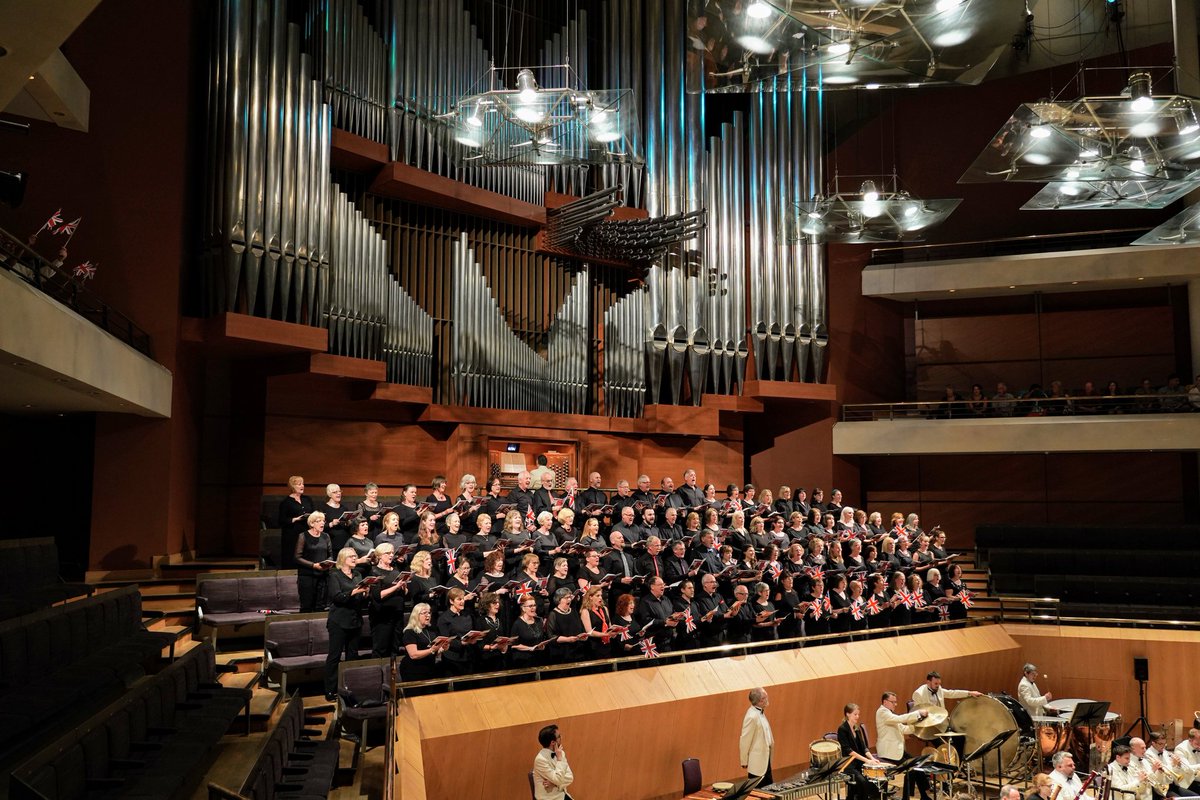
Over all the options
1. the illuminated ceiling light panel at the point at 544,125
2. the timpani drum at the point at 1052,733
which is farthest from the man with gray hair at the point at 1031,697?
the illuminated ceiling light panel at the point at 544,125

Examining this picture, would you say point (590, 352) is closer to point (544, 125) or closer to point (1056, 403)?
point (544, 125)

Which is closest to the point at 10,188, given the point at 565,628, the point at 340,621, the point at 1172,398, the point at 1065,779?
the point at 340,621

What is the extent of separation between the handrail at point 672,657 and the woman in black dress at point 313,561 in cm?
139

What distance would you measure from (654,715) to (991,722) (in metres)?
3.12

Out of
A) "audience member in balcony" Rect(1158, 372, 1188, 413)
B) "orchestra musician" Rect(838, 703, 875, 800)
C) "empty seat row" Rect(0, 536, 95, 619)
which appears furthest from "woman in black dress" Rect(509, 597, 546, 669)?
"audience member in balcony" Rect(1158, 372, 1188, 413)

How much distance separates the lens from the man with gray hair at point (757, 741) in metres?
6.62

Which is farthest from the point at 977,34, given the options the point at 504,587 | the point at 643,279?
the point at 643,279

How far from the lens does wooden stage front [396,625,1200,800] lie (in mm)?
5711

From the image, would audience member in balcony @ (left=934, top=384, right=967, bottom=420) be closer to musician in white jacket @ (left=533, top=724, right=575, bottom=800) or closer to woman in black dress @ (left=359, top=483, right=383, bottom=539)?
woman in black dress @ (left=359, top=483, right=383, bottom=539)

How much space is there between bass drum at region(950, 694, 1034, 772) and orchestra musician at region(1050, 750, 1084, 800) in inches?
44.3

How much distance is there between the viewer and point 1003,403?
11758mm

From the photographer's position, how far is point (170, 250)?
7.96 meters

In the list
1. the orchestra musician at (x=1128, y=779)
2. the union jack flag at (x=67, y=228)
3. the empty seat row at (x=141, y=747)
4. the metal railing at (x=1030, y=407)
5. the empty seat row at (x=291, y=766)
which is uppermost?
the union jack flag at (x=67, y=228)

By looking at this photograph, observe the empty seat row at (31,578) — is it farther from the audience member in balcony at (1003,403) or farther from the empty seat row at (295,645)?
the audience member in balcony at (1003,403)
